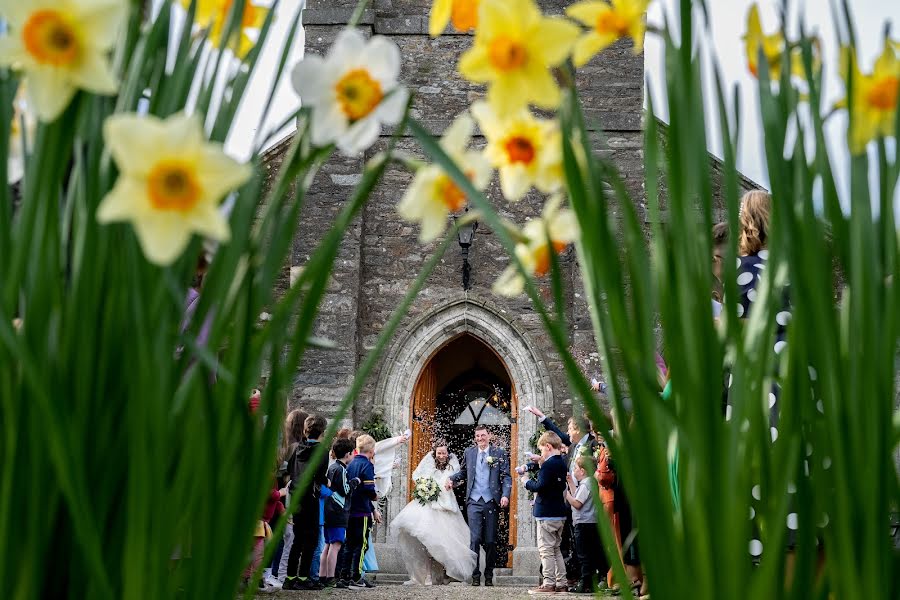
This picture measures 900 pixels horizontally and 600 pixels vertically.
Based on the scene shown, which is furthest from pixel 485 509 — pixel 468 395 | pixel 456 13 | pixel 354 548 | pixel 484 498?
pixel 456 13

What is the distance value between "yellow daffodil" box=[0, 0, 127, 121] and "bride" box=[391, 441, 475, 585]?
7868 millimetres

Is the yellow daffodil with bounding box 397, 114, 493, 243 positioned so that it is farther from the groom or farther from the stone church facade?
the stone church facade

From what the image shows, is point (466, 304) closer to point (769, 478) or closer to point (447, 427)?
point (447, 427)

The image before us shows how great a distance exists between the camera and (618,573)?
83cm

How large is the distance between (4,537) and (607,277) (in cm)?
48

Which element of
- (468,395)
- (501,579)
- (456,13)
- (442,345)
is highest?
(468,395)

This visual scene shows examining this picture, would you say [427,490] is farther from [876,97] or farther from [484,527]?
[876,97]

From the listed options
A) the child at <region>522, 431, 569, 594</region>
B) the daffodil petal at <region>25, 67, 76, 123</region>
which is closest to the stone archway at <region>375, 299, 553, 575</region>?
the child at <region>522, 431, 569, 594</region>

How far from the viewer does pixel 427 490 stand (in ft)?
27.7

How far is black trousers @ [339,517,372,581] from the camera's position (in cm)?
729

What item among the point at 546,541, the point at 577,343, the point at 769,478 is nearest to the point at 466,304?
the point at 577,343

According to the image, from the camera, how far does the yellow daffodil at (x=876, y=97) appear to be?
90 cm

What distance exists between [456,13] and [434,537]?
7.66 m

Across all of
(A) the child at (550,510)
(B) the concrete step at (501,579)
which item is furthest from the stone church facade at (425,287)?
(A) the child at (550,510)
